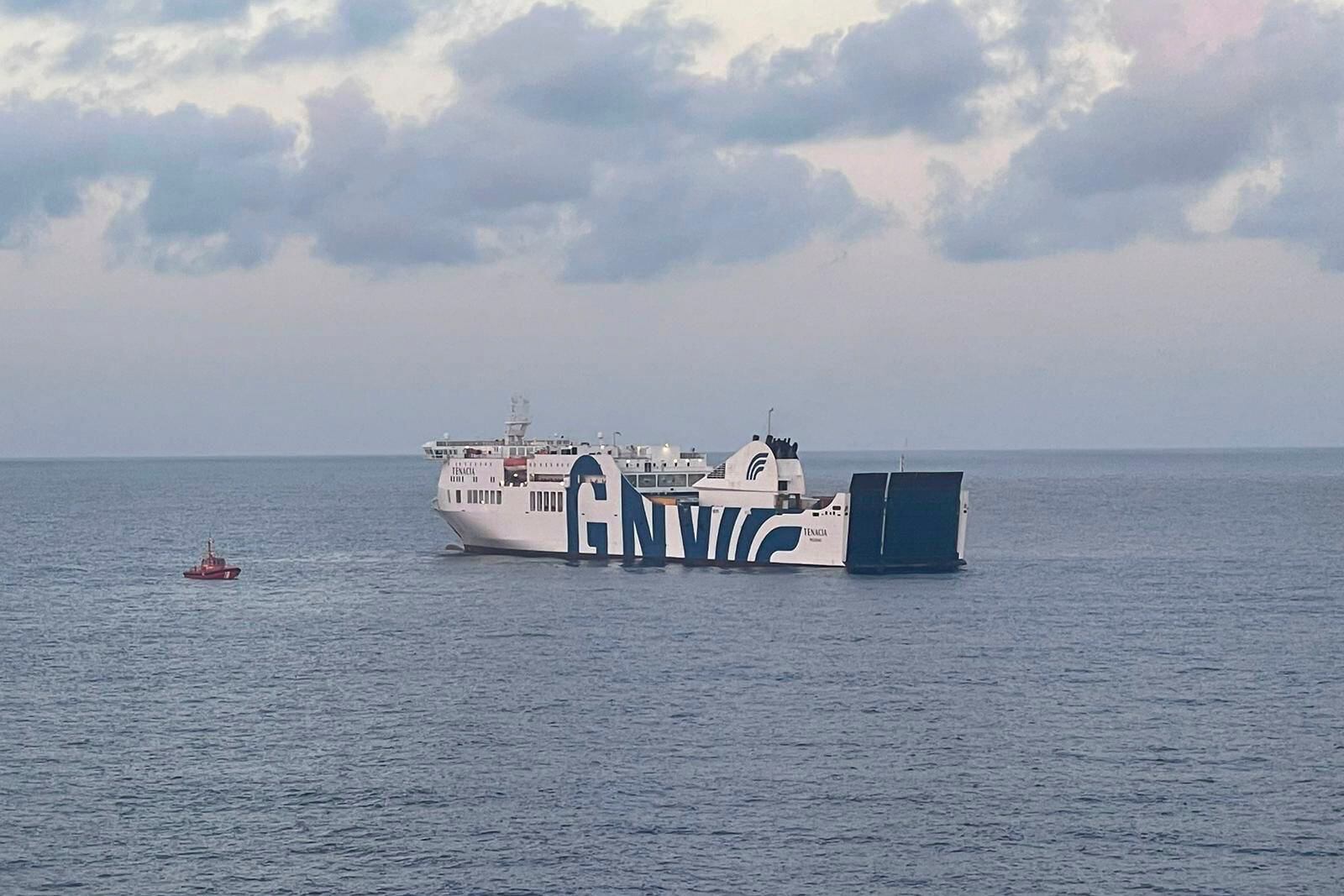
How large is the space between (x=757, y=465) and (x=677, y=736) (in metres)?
40.2

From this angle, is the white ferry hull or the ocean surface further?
the white ferry hull

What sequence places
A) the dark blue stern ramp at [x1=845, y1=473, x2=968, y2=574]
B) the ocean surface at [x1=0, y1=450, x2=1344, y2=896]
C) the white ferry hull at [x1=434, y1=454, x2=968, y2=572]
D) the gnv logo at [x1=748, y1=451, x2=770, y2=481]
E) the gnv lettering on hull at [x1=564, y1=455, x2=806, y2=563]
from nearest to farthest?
1. the ocean surface at [x1=0, y1=450, x2=1344, y2=896]
2. the dark blue stern ramp at [x1=845, y1=473, x2=968, y2=574]
3. the white ferry hull at [x1=434, y1=454, x2=968, y2=572]
4. the gnv lettering on hull at [x1=564, y1=455, x2=806, y2=563]
5. the gnv logo at [x1=748, y1=451, x2=770, y2=481]

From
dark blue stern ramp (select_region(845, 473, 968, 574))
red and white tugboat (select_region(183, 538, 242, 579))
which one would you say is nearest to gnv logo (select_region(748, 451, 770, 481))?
dark blue stern ramp (select_region(845, 473, 968, 574))

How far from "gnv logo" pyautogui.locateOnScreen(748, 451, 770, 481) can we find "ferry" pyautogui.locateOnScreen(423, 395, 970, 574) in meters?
0.05

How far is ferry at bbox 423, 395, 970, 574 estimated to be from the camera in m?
77.5

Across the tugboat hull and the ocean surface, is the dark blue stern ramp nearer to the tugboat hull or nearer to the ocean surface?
the ocean surface

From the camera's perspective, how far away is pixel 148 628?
64938 millimetres

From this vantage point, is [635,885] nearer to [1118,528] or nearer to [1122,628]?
[1122,628]

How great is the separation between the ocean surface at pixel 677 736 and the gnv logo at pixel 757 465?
20.2 feet

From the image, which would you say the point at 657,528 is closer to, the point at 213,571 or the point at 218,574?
the point at 218,574

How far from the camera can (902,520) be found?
77.7 metres

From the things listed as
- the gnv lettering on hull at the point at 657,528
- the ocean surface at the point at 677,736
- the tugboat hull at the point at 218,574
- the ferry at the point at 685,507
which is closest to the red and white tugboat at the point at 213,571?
the tugboat hull at the point at 218,574

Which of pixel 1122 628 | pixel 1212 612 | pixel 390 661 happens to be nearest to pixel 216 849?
pixel 390 661

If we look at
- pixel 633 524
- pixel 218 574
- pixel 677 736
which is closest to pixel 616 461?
pixel 633 524
